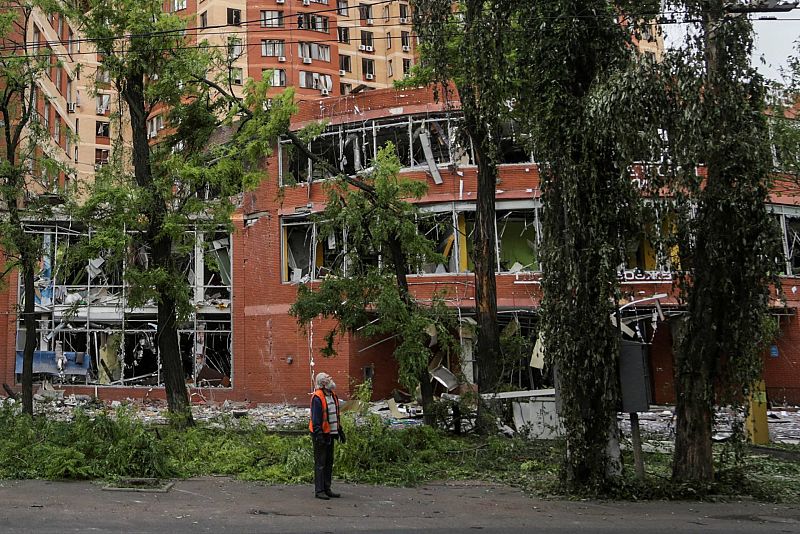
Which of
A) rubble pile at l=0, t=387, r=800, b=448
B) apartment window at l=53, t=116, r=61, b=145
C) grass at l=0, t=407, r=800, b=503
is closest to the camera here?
grass at l=0, t=407, r=800, b=503

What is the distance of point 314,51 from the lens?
50062mm

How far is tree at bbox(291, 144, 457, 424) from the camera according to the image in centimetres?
1564

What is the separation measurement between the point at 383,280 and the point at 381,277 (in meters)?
0.13

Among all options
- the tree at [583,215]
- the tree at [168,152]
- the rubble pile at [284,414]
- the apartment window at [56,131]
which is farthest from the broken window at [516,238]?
the apartment window at [56,131]

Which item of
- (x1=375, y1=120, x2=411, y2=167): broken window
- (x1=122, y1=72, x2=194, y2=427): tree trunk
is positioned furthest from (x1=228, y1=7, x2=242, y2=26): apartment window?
(x1=122, y1=72, x2=194, y2=427): tree trunk

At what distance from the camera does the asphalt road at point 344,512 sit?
27.0 ft

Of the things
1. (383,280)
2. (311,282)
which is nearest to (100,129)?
(311,282)

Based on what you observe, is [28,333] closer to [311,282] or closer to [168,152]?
[168,152]

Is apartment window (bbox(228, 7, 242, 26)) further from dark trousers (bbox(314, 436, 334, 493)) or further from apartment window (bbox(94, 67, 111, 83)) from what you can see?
dark trousers (bbox(314, 436, 334, 493))

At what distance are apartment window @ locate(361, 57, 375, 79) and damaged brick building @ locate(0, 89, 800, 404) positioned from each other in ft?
92.8

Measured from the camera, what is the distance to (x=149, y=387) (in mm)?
28812

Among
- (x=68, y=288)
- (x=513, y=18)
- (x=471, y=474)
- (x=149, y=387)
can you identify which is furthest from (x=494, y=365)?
(x=68, y=288)

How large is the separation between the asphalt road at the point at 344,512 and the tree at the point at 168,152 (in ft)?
18.4

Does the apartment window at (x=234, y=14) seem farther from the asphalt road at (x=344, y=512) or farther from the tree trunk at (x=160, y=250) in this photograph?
the asphalt road at (x=344, y=512)
